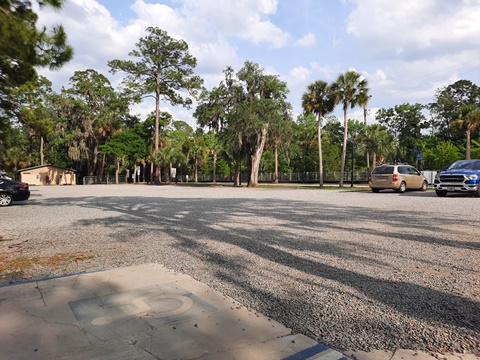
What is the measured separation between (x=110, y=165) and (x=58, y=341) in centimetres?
6657

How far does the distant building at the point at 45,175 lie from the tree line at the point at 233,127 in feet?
11.0

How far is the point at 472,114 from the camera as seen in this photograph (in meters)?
40.6

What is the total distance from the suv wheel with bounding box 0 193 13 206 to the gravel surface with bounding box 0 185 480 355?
6.20 meters

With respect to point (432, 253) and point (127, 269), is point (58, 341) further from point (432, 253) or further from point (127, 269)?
point (432, 253)

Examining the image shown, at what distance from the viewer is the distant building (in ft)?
179

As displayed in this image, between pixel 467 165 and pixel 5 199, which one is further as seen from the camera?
pixel 467 165

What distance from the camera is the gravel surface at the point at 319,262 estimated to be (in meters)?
3.12

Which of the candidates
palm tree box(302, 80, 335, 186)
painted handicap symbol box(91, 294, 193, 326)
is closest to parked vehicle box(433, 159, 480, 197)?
painted handicap symbol box(91, 294, 193, 326)

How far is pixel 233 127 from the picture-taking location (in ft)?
121

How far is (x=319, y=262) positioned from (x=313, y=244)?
127cm

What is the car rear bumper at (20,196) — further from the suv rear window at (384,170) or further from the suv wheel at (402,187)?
the suv wheel at (402,187)

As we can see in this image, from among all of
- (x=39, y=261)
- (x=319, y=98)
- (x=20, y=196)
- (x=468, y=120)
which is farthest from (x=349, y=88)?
(x=39, y=261)

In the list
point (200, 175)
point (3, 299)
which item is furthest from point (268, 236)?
point (200, 175)

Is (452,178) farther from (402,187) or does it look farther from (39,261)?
(39,261)
